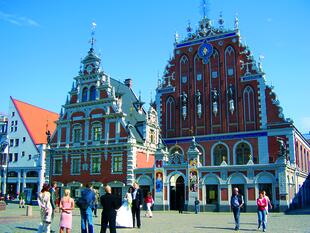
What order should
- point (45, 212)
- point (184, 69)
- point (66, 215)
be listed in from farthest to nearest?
point (184, 69)
point (45, 212)
point (66, 215)

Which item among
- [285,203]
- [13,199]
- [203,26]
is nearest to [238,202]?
[285,203]

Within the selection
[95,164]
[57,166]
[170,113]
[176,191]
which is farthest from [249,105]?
[57,166]

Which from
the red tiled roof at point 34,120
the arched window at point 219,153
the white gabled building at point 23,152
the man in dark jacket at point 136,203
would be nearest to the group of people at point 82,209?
the man in dark jacket at point 136,203

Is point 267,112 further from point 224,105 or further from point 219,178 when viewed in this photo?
point 219,178

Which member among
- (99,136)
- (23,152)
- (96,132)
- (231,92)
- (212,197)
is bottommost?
(212,197)

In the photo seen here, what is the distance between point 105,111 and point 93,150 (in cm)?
435

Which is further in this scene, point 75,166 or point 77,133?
point 77,133

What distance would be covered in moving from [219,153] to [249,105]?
596 centimetres

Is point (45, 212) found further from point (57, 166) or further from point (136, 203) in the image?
point (57, 166)

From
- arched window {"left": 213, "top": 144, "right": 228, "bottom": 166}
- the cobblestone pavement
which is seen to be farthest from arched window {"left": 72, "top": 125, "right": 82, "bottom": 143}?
the cobblestone pavement

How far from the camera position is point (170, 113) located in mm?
42344

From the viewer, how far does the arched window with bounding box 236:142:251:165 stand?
37344 mm

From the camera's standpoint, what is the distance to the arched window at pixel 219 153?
3834 centimetres

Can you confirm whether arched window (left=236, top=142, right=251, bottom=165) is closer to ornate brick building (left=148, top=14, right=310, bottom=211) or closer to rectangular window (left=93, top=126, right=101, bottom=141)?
ornate brick building (left=148, top=14, right=310, bottom=211)
